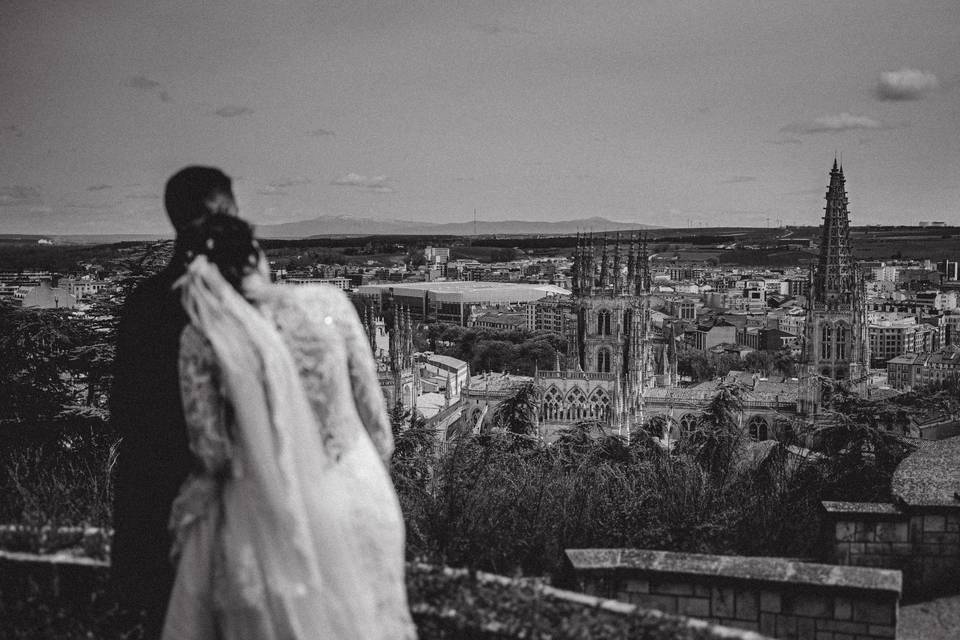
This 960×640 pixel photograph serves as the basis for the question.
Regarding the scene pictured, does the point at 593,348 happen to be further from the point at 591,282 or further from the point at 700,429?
the point at 700,429

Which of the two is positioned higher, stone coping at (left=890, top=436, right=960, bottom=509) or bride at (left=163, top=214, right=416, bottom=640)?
bride at (left=163, top=214, right=416, bottom=640)

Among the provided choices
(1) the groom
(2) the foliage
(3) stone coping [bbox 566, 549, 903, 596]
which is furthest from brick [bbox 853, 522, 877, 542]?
(2) the foliage

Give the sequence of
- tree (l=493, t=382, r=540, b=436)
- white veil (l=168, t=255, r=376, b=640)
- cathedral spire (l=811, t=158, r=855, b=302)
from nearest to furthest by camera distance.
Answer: white veil (l=168, t=255, r=376, b=640) < tree (l=493, t=382, r=540, b=436) < cathedral spire (l=811, t=158, r=855, b=302)

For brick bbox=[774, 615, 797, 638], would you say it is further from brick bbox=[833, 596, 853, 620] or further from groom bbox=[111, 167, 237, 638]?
groom bbox=[111, 167, 237, 638]

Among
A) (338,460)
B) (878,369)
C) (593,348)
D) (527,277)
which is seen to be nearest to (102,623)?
(338,460)

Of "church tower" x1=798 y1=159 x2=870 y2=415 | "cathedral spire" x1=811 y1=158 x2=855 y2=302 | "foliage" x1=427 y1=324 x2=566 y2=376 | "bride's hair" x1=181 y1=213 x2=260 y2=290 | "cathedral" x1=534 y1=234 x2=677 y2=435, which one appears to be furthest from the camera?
"foliage" x1=427 y1=324 x2=566 y2=376

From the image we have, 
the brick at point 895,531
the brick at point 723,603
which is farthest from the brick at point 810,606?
the brick at point 895,531

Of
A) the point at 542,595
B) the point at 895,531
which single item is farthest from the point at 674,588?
the point at 895,531
